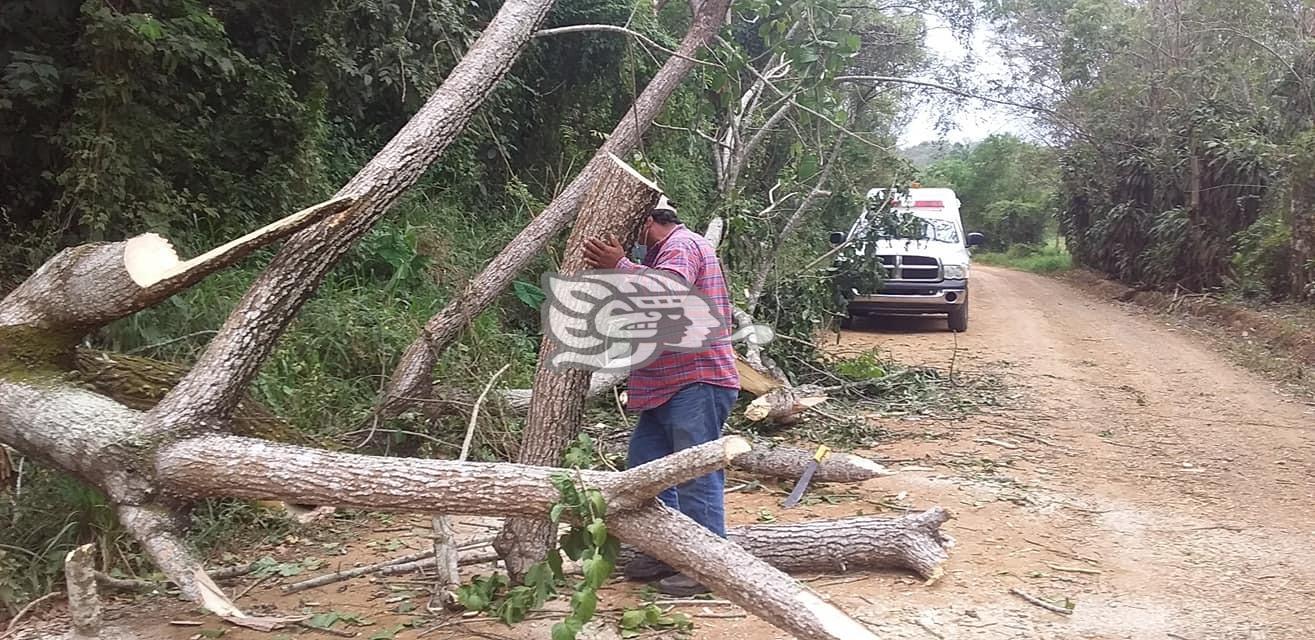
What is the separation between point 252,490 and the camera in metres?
3.28

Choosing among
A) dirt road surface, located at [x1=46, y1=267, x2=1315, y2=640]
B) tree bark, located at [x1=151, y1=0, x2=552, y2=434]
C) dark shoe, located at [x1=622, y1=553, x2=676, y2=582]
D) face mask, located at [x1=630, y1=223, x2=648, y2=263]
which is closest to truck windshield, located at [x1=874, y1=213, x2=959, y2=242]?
dirt road surface, located at [x1=46, y1=267, x2=1315, y2=640]

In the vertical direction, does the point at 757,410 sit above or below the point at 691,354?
below

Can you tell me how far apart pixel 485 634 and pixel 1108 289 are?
721 inches

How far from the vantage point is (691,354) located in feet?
13.3

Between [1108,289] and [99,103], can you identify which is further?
[1108,289]

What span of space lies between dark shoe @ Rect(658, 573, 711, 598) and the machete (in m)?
1.37

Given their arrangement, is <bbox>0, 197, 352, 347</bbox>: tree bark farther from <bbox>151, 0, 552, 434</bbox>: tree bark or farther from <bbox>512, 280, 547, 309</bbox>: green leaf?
<bbox>512, 280, 547, 309</bbox>: green leaf

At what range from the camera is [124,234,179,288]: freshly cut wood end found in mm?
3447

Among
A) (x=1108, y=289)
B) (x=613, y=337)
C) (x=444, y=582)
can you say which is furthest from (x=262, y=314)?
(x=1108, y=289)

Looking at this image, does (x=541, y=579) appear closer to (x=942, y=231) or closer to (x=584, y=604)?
(x=584, y=604)

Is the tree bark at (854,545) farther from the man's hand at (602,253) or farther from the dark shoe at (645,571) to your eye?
the man's hand at (602,253)

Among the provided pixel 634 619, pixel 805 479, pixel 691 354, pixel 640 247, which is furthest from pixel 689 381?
pixel 805 479

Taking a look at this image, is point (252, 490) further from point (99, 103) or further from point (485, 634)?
point (99, 103)

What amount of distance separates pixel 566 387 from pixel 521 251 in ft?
7.91
